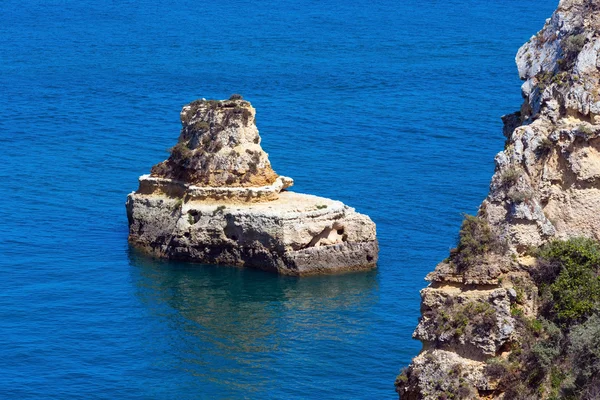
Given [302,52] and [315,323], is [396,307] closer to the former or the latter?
[315,323]

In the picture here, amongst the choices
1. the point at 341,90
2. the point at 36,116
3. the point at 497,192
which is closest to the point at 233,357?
the point at 497,192

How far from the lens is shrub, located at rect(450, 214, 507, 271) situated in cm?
4128

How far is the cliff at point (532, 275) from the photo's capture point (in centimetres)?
4025

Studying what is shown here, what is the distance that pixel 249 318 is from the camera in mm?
78688

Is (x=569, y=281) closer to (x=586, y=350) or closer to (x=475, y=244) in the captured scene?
(x=586, y=350)

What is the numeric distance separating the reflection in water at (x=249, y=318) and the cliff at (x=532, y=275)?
2568cm

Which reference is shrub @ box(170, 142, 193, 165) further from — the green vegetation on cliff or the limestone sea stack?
the green vegetation on cliff

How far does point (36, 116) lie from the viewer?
137 metres

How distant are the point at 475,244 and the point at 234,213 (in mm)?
46082

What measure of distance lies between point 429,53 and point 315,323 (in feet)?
323

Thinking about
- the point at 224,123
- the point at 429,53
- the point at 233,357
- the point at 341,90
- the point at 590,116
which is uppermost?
the point at 429,53

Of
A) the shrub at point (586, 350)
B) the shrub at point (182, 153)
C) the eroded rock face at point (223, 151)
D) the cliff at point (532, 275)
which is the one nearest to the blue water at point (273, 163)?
the eroded rock face at point (223, 151)

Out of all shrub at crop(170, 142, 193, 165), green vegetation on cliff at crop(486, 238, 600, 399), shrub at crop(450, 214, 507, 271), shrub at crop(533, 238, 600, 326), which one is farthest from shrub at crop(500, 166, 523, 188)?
shrub at crop(170, 142, 193, 165)

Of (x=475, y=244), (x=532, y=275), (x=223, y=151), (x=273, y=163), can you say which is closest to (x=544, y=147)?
(x=475, y=244)
